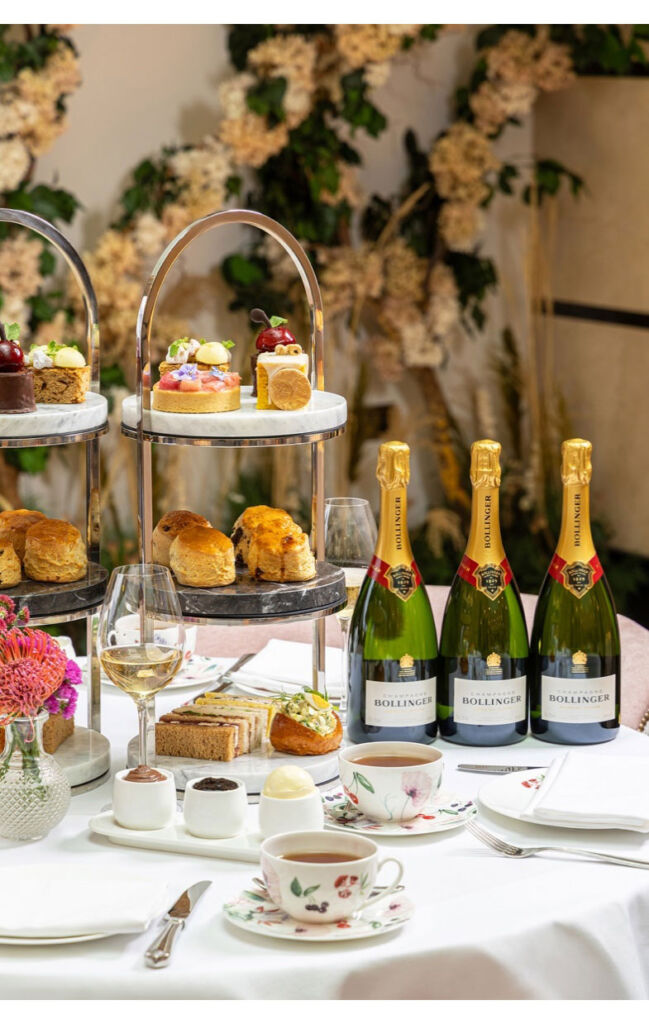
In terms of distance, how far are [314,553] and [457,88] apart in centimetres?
405

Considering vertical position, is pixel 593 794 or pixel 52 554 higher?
pixel 52 554

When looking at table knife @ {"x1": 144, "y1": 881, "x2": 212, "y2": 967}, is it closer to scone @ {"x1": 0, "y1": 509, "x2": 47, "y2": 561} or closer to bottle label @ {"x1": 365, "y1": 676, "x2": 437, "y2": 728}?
bottle label @ {"x1": 365, "y1": 676, "x2": 437, "y2": 728}

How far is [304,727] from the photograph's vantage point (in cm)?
205

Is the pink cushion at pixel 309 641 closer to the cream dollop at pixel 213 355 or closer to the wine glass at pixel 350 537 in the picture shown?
the wine glass at pixel 350 537

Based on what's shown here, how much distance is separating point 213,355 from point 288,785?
0.73 metres

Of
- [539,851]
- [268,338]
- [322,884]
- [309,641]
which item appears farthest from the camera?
[309,641]

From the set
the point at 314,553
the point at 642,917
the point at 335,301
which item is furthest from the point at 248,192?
the point at 642,917

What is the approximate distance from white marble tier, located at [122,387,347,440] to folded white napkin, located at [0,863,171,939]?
68 centimetres

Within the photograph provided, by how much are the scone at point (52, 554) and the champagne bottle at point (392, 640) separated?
0.47 m

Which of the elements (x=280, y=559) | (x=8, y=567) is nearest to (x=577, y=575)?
(x=280, y=559)

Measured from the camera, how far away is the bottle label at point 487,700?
7.07 feet

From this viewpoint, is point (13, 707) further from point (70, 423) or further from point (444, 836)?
point (444, 836)

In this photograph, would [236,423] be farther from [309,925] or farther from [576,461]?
[309,925]

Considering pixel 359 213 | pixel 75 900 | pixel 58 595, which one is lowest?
pixel 75 900
